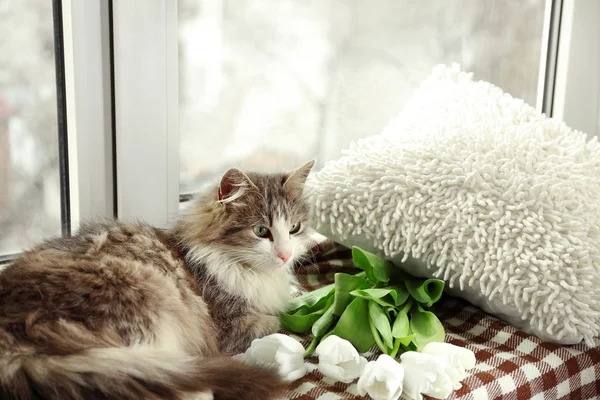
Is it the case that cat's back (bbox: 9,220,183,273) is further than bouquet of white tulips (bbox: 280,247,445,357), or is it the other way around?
bouquet of white tulips (bbox: 280,247,445,357)

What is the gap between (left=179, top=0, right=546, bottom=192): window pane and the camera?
1558 millimetres

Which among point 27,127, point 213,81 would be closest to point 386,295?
point 213,81

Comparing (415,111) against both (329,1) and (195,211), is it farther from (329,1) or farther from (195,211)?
(195,211)

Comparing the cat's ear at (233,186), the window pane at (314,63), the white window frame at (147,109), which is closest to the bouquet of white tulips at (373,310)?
the cat's ear at (233,186)

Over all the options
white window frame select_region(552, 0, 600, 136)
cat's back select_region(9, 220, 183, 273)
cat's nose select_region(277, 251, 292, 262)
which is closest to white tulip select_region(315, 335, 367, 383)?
cat's nose select_region(277, 251, 292, 262)

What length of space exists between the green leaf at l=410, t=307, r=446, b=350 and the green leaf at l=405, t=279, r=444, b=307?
3 centimetres

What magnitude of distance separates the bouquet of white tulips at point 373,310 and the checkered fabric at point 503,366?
4cm

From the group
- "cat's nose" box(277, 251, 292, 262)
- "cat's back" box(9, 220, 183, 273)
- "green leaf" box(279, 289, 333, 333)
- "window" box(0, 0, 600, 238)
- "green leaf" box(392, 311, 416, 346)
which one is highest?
"window" box(0, 0, 600, 238)

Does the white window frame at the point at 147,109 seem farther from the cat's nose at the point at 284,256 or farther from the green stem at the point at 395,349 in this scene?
the green stem at the point at 395,349

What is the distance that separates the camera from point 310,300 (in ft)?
4.54

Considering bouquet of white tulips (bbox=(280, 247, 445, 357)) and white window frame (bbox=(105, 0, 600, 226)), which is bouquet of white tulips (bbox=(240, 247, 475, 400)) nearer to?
bouquet of white tulips (bbox=(280, 247, 445, 357))

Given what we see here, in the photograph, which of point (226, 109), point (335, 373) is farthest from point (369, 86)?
point (335, 373)

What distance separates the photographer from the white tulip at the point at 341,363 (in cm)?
108

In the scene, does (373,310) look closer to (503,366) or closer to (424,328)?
(424,328)
